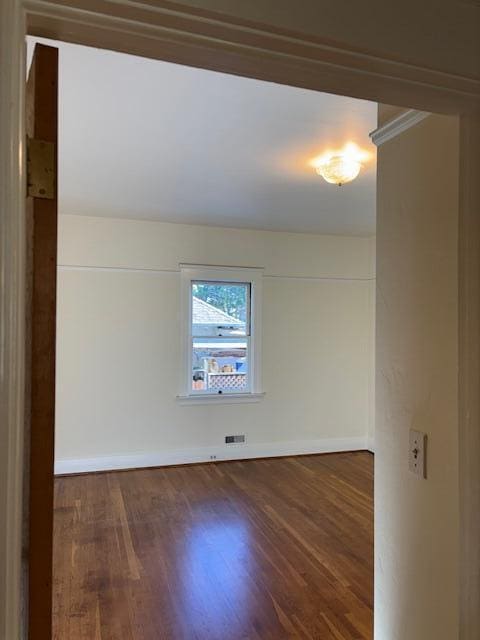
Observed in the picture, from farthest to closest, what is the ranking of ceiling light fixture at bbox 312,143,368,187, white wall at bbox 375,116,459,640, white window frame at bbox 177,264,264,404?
1. white window frame at bbox 177,264,264,404
2. ceiling light fixture at bbox 312,143,368,187
3. white wall at bbox 375,116,459,640

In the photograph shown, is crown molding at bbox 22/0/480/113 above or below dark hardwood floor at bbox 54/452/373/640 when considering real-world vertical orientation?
above

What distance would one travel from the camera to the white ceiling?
184 cm

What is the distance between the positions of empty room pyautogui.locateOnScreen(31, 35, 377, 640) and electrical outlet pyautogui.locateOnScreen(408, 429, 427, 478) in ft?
4.53

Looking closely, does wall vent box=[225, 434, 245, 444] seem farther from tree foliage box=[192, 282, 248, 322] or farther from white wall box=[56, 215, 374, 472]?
tree foliage box=[192, 282, 248, 322]

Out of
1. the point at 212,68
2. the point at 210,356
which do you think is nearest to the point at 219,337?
the point at 210,356

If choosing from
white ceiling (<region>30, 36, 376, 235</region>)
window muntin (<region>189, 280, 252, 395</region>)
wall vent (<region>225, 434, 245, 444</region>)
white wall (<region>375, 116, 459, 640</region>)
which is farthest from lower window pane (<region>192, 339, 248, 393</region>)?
white wall (<region>375, 116, 459, 640</region>)

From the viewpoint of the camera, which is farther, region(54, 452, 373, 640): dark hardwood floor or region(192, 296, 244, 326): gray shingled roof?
region(192, 296, 244, 326): gray shingled roof

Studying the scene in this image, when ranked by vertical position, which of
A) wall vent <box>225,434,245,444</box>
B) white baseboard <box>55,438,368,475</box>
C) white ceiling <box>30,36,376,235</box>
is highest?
white ceiling <box>30,36,376,235</box>

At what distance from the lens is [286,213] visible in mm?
4156

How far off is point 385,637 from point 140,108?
89.9 inches

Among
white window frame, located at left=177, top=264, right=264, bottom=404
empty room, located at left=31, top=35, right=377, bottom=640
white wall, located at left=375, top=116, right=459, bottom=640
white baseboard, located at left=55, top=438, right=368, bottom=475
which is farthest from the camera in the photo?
white window frame, located at left=177, top=264, right=264, bottom=404

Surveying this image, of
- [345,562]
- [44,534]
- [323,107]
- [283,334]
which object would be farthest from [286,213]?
[44,534]

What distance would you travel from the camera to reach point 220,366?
16.2 ft

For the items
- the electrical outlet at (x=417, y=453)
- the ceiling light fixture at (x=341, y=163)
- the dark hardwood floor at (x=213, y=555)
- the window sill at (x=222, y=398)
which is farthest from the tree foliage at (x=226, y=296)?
the electrical outlet at (x=417, y=453)
